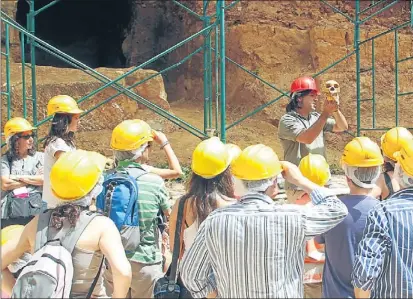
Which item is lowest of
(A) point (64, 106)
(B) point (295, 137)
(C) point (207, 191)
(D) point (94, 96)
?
(C) point (207, 191)

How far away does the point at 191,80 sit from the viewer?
42.5ft

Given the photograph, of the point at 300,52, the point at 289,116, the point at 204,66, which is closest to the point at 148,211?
the point at 289,116

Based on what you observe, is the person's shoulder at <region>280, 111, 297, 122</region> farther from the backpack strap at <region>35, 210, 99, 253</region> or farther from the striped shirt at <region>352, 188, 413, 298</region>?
the backpack strap at <region>35, 210, 99, 253</region>

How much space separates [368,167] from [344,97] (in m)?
9.02

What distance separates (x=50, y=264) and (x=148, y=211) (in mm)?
1131

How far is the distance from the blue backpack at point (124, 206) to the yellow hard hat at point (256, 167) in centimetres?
90

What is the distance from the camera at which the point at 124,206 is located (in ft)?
11.8

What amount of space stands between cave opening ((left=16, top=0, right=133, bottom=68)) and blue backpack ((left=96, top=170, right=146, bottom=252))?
1272cm

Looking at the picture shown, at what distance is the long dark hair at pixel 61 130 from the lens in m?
4.61

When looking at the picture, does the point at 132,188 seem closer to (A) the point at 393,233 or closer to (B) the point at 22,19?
(A) the point at 393,233

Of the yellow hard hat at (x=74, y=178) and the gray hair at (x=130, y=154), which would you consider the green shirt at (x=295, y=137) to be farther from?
the yellow hard hat at (x=74, y=178)

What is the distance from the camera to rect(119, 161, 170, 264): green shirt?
3.72 metres

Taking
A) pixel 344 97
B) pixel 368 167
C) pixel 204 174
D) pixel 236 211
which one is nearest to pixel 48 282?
pixel 236 211

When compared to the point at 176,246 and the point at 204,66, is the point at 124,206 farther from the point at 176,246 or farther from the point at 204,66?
the point at 204,66
